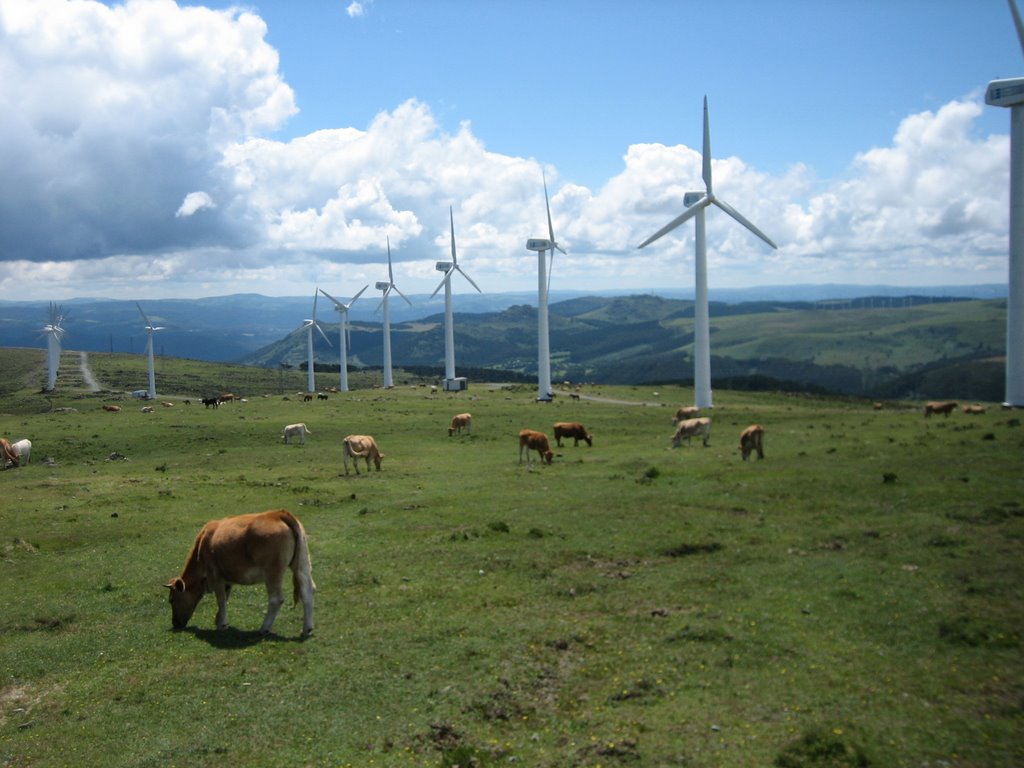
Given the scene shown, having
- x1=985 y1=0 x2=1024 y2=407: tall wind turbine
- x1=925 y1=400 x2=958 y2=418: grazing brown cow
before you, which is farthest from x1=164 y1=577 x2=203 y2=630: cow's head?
x1=985 y1=0 x2=1024 y2=407: tall wind turbine

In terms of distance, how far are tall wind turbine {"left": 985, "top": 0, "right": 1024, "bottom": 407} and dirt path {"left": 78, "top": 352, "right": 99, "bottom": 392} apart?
9396 cm

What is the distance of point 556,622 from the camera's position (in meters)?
15.5

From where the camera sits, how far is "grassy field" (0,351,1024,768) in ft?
35.8

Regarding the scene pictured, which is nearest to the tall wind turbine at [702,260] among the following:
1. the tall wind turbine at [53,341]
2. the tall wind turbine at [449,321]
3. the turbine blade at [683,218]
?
the turbine blade at [683,218]

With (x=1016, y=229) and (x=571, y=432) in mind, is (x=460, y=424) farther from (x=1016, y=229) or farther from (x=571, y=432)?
(x=1016, y=229)

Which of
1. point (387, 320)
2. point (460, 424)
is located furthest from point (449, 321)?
point (460, 424)

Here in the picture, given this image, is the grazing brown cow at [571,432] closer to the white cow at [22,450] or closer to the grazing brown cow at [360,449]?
the grazing brown cow at [360,449]

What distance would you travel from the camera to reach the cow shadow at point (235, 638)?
14.8 m

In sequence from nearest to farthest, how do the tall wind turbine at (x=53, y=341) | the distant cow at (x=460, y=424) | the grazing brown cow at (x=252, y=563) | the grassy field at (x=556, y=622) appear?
the grassy field at (x=556, y=622) < the grazing brown cow at (x=252, y=563) < the distant cow at (x=460, y=424) < the tall wind turbine at (x=53, y=341)

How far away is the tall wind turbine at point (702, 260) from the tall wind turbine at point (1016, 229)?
631 inches

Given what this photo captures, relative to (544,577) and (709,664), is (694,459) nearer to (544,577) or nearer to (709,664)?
(544,577)

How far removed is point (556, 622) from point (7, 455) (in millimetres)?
37619

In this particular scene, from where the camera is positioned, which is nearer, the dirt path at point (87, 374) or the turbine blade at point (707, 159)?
the turbine blade at point (707, 159)

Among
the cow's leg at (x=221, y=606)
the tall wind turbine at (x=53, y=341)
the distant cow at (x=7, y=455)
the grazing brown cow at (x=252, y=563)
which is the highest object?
the tall wind turbine at (x=53, y=341)
